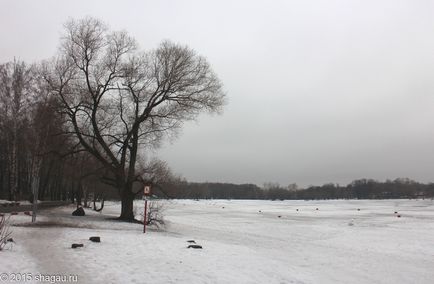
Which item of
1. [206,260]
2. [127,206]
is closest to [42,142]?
[127,206]

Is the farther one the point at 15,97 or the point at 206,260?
the point at 15,97

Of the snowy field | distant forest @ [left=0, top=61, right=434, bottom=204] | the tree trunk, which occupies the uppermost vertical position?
distant forest @ [left=0, top=61, right=434, bottom=204]

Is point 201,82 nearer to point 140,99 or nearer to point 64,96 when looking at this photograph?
point 140,99

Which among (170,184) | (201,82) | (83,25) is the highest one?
(83,25)

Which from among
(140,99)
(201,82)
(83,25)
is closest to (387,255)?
(201,82)

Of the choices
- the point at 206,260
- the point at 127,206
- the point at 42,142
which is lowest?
the point at 206,260

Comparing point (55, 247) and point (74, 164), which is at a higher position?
point (74, 164)

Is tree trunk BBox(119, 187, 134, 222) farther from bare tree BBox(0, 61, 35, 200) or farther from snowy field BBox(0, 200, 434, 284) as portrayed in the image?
bare tree BBox(0, 61, 35, 200)

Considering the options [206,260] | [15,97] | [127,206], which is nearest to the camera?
[206,260]

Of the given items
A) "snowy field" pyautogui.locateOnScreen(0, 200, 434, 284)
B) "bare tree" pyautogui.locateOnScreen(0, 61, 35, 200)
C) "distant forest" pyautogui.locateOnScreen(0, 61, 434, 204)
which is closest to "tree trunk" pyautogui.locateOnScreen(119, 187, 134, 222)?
"distant forest" pyautogui.locateOnScreen(0, 61, 434, 204)

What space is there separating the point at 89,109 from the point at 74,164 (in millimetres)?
7050

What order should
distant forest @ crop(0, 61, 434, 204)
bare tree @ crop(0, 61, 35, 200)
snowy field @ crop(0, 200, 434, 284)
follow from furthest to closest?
bare tree @ crop(0, 61, 35, 200) < distant forest @ crop(0, 61, 434, 204) < snowy field @ crop(0, 200, 434, 284)

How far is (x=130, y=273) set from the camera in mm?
12102

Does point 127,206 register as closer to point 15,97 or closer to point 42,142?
point 42,142
